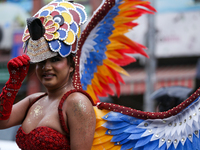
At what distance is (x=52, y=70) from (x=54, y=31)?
9.8 inches

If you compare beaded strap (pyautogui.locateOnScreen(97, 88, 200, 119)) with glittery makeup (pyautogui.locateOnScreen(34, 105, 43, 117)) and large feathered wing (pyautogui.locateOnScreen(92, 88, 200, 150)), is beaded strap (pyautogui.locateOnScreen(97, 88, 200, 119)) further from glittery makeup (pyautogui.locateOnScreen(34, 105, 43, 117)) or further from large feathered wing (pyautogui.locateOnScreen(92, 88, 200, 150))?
glittery makeup (pyautogui.locateOnScreen(34, 105, 43, 117))

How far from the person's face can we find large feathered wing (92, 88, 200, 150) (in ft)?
1.17

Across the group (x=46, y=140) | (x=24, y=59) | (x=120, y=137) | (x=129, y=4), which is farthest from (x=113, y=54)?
(x=46, y=140)

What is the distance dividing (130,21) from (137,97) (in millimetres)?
8050

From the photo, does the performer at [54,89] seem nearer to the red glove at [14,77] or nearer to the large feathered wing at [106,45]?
the red glove at [14,77]

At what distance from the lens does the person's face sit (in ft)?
6.12

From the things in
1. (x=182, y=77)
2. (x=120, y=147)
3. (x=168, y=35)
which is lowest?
(x=182, y=77)

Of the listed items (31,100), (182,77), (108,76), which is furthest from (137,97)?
(31,100)

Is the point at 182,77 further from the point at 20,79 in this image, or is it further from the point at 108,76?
the point at 20,79

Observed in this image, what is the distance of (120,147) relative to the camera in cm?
201

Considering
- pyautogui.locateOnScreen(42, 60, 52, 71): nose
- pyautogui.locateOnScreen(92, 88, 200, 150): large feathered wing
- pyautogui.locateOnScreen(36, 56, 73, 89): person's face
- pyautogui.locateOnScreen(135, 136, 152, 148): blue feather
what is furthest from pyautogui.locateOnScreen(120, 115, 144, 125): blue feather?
pyautogui.locateOnScreen(42, 60, 52, 71): nose

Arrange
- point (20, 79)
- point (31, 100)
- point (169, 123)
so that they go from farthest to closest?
point (31, 100)
point (169, 123)
point (20, 79)

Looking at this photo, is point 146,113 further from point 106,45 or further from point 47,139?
point 106,45

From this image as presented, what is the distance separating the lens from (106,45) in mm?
2666
